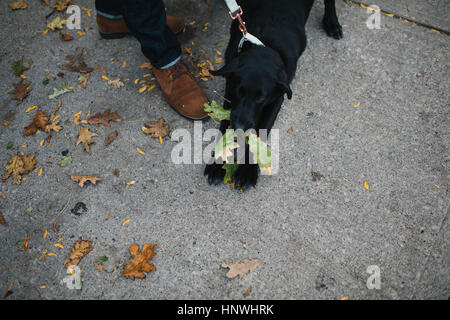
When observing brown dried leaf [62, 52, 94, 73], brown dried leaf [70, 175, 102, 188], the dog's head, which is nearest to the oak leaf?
brown dried leaf [70, 175, 102, 188]

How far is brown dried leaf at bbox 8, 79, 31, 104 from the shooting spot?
2850mm

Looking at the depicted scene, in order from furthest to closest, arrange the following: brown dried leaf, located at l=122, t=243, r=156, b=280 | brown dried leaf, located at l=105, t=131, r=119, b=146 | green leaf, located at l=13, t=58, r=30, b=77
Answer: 1. green leaf, located at l=13, t=58, r=30, b=77
2. brown dried leaf, located at l=105, t=131, r=119, b=146
3. brown dried leaf, located at l=122, t=243, r=156, b=280

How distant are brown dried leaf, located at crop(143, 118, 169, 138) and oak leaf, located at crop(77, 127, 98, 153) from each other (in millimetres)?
474

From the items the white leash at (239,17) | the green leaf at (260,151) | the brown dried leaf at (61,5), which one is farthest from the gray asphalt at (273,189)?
the white leash at (239,17)

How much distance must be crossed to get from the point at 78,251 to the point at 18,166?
3.23ft

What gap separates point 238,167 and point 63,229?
4.75 feet

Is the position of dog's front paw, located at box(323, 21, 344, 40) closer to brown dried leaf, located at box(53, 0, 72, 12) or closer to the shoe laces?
the shoe laces

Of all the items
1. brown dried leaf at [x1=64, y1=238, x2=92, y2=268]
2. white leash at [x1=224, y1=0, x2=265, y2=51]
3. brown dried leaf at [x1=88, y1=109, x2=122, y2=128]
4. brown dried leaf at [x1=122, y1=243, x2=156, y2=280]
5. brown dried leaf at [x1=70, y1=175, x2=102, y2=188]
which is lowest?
brown dried leaf at [x1=64, y1=238, x2=92, y2=268]

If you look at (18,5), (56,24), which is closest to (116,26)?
(56,24)

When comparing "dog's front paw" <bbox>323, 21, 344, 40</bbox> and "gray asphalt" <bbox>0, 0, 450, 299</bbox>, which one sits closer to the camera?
"gray asphalt" <bbox>0, 0, 450, 299</bbox>

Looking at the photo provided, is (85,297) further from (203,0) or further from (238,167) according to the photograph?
(203,0)

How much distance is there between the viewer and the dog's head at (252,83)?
203 centimetres

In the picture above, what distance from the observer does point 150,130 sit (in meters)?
2.67

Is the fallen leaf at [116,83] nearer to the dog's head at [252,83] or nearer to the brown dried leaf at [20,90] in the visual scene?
the brown dried leaf at [20,90]
